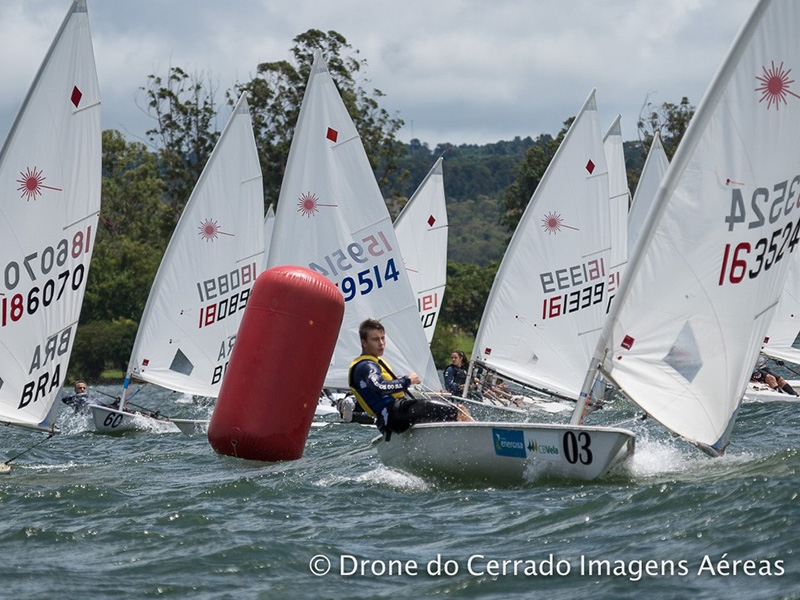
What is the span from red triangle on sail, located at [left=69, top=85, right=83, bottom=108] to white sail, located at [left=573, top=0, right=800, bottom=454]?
15.6 ft

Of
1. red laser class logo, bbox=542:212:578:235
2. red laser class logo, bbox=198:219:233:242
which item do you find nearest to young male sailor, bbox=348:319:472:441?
red laser class logo, bbox=198:219:233:242

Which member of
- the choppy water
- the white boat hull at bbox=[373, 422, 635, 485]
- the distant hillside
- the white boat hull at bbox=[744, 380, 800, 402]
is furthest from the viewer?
the distant hillside

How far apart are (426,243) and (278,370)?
1276cm

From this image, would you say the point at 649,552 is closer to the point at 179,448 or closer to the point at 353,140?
the point at 179,448

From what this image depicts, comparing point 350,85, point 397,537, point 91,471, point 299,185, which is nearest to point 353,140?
point 299,185

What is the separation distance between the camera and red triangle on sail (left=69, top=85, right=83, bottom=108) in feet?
35.7

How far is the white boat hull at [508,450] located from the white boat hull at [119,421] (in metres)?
7.53

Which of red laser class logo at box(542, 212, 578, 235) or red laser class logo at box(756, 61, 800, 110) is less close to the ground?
red laser class logo at box(756, 61, 800, 110)

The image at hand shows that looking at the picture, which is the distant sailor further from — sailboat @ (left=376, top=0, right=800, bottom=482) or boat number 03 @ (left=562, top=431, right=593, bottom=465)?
boat number 03 @ (left=562, top=431, right=593, bottom=465)

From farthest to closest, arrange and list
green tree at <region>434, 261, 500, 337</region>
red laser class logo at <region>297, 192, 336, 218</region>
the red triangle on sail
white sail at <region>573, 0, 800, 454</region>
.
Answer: green tree at <region>434, 261, 500, 337</region> → red laser class logo at <region>297, 192, 336, 218</region> → the red triangle on sail → white sail at <region>573, 0, 800, 454</region>

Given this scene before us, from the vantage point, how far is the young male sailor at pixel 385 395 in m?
9.85

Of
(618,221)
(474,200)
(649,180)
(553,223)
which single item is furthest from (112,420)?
(474,200)

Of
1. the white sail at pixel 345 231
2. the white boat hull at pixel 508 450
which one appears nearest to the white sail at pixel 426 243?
the white sail at pixel 345 231

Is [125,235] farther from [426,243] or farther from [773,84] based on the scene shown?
[773,84]
